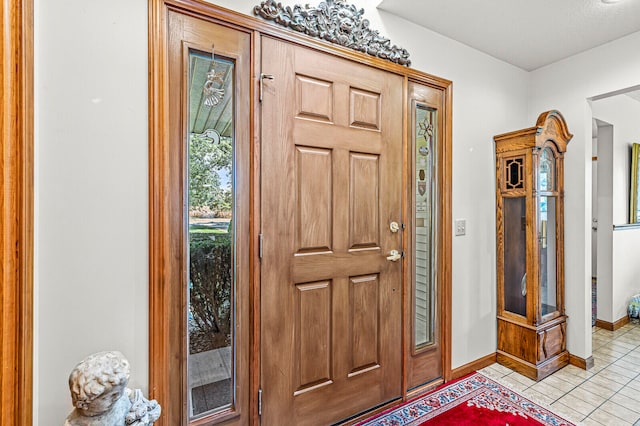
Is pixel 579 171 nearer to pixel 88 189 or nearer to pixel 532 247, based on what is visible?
pixel 532 247

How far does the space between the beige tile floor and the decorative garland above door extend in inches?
95.0

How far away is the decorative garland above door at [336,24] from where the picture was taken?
1580 millimetres

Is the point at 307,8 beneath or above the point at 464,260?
above

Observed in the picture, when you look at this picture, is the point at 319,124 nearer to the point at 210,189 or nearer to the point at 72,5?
the point at 210,189

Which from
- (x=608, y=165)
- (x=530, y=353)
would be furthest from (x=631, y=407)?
(x=608, y=165)

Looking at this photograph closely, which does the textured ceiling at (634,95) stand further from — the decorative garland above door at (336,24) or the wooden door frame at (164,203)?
the wooden door frame at (164,203)

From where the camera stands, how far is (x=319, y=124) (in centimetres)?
172

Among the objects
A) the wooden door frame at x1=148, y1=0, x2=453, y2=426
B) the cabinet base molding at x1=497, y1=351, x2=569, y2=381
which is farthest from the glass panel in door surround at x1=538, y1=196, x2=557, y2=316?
the wooden door frame at x1=148, y1=0, x2=453, y2=426

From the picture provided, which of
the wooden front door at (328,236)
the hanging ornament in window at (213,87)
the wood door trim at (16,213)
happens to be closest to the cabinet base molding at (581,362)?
the wooden front door at (328,236)

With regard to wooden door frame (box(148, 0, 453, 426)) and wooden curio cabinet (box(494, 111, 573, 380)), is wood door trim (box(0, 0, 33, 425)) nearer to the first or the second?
wooden door frame (box(148, 0, 453, 426))

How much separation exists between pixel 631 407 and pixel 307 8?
3094 millimetres

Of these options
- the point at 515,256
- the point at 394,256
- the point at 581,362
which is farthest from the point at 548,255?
the point at 394,256

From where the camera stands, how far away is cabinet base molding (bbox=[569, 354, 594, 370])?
97.3 inches

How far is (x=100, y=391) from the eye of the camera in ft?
3.07
